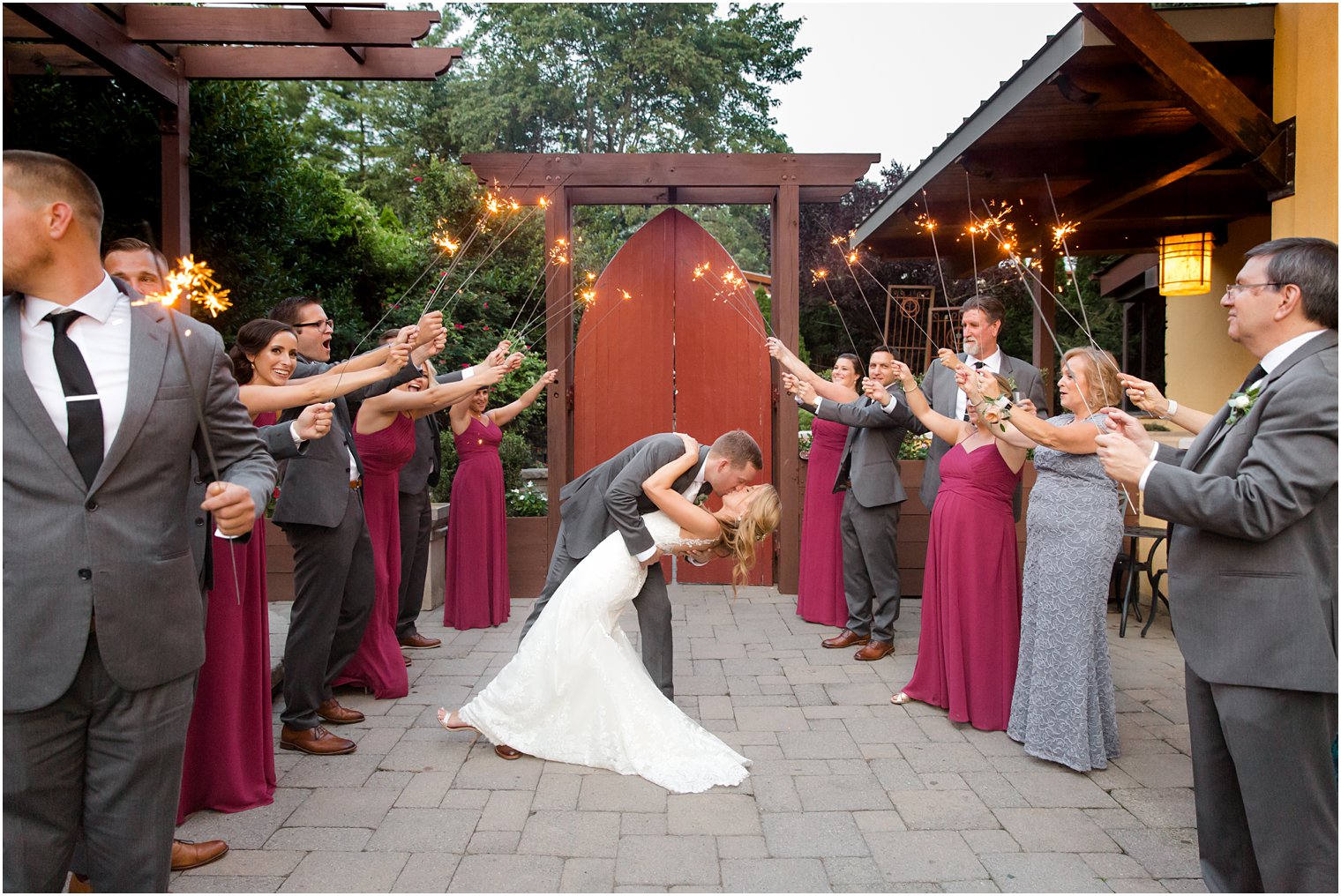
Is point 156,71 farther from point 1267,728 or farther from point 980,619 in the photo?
point 1267,728

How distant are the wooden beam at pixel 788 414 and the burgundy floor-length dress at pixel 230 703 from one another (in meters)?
4.72

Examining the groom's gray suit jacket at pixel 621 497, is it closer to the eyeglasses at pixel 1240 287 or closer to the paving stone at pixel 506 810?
the paving stone at pixel 506 810

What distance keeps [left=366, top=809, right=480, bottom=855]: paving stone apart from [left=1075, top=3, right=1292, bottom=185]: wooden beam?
170 inches

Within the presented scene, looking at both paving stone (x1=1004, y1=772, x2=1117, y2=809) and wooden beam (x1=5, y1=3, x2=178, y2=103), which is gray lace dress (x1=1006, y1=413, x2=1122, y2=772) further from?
wooden beam (x1=5, y1=3, x2=178, y2=103)

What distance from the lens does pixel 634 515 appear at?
3916mm

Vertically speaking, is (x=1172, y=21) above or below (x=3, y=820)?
above

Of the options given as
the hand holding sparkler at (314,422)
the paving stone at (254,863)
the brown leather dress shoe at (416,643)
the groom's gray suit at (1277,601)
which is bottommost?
the paving stone at (254,863)

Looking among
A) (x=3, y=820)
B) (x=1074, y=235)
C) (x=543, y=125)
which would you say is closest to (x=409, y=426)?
(x=3, y=820)

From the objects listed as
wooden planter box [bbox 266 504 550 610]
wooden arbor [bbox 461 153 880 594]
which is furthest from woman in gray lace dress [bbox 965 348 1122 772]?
wooden planter box [bbox 266 504 550 610]

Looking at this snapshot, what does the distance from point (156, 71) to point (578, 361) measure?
374 centimetres

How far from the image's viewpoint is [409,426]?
15.8 feet

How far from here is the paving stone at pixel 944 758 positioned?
3.84 metres

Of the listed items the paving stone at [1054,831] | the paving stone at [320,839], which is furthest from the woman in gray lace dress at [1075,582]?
the paving stone at [320,839]

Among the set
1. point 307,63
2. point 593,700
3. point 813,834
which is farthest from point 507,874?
point 307,63
